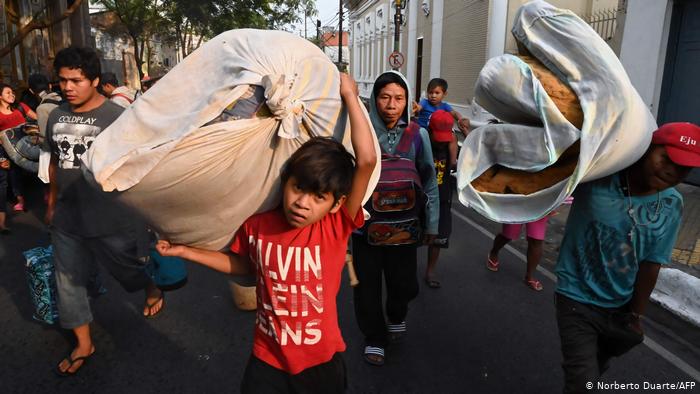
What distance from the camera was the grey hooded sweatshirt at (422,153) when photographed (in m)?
2.73

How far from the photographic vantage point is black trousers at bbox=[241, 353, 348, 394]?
1779 millimetres

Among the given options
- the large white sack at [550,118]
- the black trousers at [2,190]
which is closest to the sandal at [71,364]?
the large white sack at [550,118]

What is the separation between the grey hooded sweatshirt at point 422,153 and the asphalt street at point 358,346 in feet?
2.82

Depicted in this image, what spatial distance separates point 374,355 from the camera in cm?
295

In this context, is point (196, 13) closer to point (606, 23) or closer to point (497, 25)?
point (497, 25)

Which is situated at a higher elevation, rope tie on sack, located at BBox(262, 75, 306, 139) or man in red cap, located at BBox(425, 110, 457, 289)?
rope tie on sack, located at BBox(262, 75, 306, 139)

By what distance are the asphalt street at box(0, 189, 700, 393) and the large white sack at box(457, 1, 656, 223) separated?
1.45 m

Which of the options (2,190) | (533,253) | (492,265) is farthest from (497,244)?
(2,190)

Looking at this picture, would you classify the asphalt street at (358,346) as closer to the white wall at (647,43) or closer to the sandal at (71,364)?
the sandal at (71,364)

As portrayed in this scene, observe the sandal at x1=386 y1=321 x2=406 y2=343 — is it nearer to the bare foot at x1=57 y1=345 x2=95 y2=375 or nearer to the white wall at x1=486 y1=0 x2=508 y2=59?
the bare foot at x1=57 y1=345 x2=95 y2=375

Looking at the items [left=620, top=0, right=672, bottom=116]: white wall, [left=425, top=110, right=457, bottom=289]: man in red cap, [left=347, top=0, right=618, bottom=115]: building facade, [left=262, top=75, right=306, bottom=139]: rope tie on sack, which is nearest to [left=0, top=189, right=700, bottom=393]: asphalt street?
[left=425, top=110, right=457, bottom=289]: man in red cap

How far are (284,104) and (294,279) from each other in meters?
0.62

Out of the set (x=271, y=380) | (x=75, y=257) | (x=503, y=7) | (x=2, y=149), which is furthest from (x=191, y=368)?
(x=503, y=7)

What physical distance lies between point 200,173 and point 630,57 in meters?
9.01
